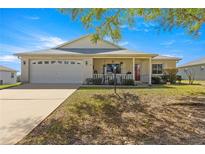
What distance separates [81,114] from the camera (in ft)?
17.8

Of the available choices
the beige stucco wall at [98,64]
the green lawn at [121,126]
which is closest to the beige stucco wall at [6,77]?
the beige stucco wall at [98,64]

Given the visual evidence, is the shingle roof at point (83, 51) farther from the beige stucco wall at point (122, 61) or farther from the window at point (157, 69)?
the window at point (157, 69)

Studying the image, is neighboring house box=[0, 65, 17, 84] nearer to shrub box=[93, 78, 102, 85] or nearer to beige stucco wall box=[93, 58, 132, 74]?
beige stucco wall box=[93, 58, 132, 74]

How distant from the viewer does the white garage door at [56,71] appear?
626 inches

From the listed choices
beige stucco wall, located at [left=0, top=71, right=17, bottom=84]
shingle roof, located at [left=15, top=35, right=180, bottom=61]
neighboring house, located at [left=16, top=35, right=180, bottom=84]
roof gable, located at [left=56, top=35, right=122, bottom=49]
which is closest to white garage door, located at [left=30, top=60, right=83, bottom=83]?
neighboring house, located at [left=16, top=35, right=180, bottom=84]

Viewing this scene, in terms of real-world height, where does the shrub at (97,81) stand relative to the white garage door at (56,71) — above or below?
below

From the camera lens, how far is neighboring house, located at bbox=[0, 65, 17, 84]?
24328mm

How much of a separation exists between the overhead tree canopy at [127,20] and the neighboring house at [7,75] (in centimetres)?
2060

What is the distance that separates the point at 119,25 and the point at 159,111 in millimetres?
5364
